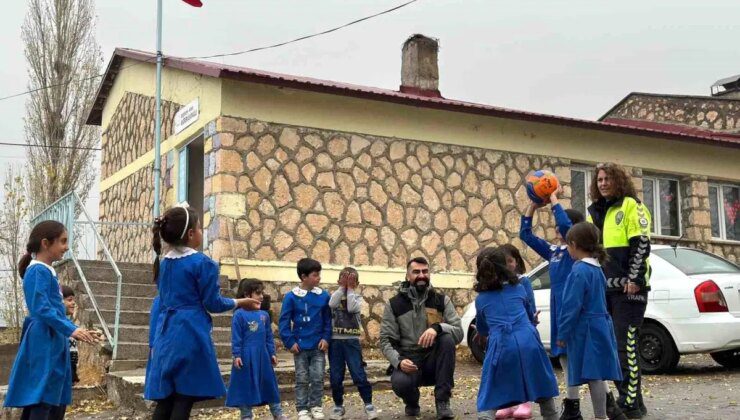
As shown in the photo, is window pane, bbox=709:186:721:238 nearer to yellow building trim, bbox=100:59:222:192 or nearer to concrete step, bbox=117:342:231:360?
yellow building trim, bbox=100:59:222:192

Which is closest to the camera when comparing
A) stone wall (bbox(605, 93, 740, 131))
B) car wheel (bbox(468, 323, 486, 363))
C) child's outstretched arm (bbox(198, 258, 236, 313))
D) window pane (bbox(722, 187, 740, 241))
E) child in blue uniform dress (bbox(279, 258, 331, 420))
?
child's outstretched arm (bbox(198, 258, 236, 313))

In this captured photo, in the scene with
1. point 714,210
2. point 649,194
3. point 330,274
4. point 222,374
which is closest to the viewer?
point 222,374

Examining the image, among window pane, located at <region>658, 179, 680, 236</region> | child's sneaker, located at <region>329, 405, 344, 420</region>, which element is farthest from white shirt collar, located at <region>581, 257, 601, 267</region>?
window pane, located at <region>658, 179, 680, 236</region>

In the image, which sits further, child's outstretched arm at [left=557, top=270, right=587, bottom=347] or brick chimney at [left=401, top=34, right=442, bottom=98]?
brick chimney at [left=401, top=34, right=442, bottom=98]

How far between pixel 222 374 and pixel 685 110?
65.7 ft

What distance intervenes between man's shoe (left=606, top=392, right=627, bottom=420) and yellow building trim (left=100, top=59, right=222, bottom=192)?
25.1 ft

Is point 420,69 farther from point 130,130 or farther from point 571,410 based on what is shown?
point 571,410

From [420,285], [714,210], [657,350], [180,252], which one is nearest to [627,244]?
[420,285]

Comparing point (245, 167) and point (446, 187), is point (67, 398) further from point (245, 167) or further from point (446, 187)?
point (446, 187)

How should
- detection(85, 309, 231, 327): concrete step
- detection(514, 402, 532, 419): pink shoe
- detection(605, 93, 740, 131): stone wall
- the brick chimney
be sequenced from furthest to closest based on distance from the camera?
detection(605, 93, 740, 131): stone wall
the brick chimney
detection(85, 309, 231, 327): concrete step
detection(514, 402, 532, 419): pink shoe

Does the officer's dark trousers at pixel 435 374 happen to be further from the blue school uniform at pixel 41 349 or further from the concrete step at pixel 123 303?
the concrete step at pixel 123 303

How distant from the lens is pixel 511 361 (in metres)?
5.89

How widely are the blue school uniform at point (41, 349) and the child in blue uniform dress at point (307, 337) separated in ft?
8.25

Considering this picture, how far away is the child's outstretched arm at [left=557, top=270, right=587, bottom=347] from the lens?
19.4 feet
